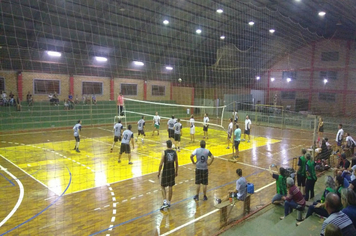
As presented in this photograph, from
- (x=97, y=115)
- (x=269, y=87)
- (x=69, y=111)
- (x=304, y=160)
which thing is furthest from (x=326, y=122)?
(x=69, y=111)

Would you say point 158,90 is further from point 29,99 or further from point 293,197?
point 293,197

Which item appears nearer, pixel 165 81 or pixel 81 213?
pixel 81 213

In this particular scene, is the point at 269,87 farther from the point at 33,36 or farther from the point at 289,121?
the point at 33,36

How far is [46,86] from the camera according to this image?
19.6m

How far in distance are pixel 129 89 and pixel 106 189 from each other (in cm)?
1801

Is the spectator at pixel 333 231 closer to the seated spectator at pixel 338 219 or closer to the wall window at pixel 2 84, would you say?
the seated spectator at pixel 338 219

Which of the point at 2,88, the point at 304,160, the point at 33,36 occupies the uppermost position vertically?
the point at 33,36

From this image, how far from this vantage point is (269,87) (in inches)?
1068

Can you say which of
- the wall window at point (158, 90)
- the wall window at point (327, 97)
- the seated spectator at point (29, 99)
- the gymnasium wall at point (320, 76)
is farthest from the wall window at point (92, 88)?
the wall window at point (327, 97)

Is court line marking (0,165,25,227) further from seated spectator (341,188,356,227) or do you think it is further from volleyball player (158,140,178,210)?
seated spectator (341,188,356,227)

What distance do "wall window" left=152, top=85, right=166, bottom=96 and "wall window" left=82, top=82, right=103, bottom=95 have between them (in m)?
5.59

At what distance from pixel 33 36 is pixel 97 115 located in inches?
284

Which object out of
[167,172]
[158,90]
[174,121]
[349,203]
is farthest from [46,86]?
[349,203]

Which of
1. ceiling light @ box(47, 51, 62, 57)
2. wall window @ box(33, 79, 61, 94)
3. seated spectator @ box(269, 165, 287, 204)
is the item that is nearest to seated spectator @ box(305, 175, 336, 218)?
seated spectator @ box(269, 165, 287, 204)
